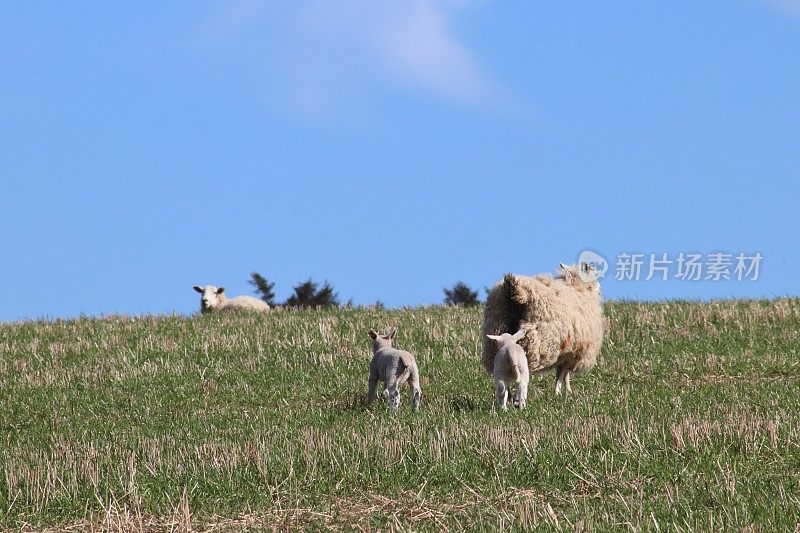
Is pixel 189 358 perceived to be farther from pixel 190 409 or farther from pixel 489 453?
pixel 489 453

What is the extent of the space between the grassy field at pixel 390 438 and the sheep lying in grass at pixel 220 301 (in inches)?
A: 290

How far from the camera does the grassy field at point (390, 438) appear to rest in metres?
8.35

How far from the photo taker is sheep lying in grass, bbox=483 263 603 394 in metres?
14.6

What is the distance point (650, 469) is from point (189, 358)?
12.4m

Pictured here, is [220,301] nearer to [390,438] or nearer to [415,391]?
[415,391]

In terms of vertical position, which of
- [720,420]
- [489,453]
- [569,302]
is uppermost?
[569,302]

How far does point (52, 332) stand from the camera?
24484 mm

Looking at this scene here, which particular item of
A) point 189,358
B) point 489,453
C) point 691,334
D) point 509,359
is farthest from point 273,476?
point 691,334

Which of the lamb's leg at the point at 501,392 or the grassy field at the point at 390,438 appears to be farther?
the lamb's leg at the point at 501,392

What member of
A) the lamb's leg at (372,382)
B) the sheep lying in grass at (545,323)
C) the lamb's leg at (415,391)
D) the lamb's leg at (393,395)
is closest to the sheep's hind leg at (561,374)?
the sheep lying in grass at (545,323)

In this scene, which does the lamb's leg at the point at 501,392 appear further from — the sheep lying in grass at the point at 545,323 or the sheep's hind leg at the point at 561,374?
the sheep's hind leg at the point at 561,374

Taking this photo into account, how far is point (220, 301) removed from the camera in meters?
30.0

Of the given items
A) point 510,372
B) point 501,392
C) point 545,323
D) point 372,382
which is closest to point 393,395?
point 372,382

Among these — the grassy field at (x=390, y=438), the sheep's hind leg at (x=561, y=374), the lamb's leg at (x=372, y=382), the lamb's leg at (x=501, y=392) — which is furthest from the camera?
the sheep's hind leg at (x=561, y=374)
